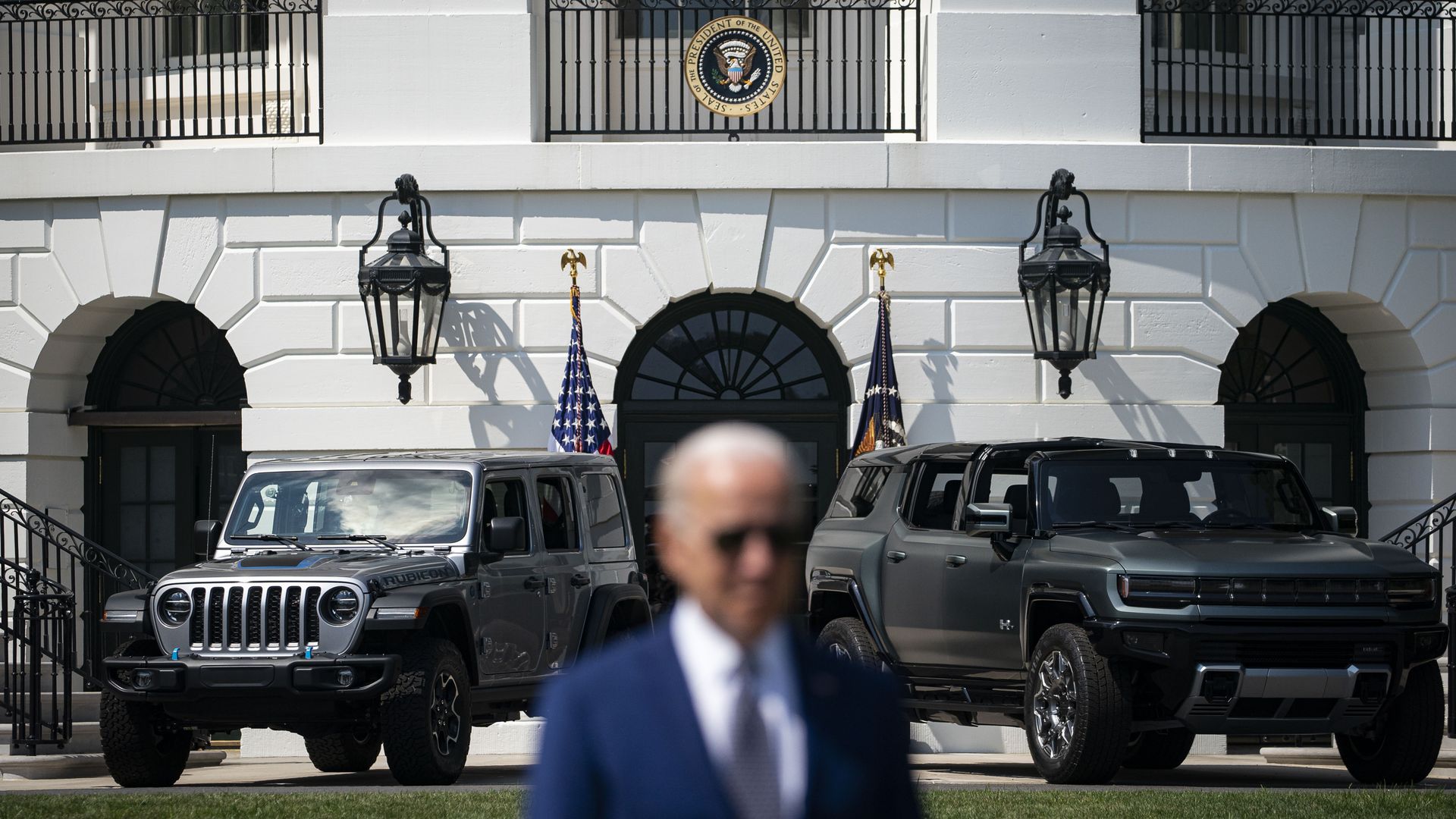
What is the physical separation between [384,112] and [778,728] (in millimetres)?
15096

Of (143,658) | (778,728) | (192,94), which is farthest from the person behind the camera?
(192,94)

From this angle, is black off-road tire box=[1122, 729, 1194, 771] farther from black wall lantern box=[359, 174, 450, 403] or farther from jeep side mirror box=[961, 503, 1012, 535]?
black wall lantern box=[359, 174, 450, 403]

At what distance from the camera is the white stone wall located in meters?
16.9

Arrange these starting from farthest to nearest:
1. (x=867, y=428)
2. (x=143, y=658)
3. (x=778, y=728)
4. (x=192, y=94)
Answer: (x=192, y=94), (x=867, y=428), (x=143, y=658), (x=778, y=728)

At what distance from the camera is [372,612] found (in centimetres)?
1077

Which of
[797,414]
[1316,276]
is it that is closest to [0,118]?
[797,414]

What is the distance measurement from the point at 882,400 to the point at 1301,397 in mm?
4454

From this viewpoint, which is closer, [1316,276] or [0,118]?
[1316,276]

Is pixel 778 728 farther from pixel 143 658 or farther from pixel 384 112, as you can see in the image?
pixel 384 112

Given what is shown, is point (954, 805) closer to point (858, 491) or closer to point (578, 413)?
point (858, 491)

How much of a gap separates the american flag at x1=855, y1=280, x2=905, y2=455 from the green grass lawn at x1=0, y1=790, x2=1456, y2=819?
20.3 ft

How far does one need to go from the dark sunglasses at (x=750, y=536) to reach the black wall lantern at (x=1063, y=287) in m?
13.9

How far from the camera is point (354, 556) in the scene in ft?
37.6

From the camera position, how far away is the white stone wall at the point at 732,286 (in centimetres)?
1688
